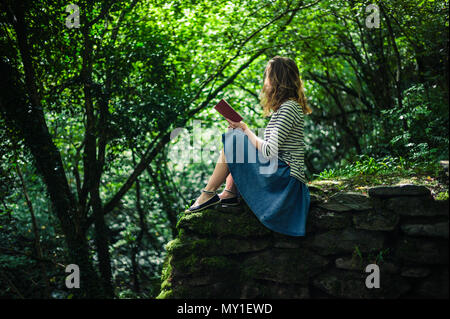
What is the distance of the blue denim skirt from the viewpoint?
277 cm

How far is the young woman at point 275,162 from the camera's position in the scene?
278 centimetres

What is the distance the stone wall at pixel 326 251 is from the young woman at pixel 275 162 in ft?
0.50

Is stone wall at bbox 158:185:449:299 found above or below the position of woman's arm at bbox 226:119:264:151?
below

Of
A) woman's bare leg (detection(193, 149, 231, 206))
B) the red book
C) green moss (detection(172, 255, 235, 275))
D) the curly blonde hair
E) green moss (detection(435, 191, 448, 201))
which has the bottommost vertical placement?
green moss (detection(172, 255, 235, 275))

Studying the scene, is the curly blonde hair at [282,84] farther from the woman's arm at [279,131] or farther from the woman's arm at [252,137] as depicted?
the woman's arm at [252,137]

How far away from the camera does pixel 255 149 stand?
2.91 meters

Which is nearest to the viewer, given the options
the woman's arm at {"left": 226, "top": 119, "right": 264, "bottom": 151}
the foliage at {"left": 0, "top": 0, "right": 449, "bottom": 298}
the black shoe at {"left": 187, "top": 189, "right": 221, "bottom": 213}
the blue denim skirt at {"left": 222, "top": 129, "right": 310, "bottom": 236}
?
the blue denim skirt at {"left": 222, "top": 129, "right": 310, "bottom": 236}

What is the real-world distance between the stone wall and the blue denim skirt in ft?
0.47

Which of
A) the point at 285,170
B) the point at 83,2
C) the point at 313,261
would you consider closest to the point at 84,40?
the point at 83,2

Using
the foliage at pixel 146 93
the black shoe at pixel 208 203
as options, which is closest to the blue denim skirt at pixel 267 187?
the black shoe at pixel 208 203

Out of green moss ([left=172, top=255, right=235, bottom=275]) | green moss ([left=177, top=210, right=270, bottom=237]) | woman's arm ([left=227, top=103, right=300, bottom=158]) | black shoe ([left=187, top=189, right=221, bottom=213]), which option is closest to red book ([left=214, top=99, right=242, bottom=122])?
woman's arm ([left=227, top=103, right=300, bottom=158])

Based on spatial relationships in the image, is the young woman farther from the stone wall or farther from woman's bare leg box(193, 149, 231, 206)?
the stone wall

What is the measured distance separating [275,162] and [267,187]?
20 centimetres

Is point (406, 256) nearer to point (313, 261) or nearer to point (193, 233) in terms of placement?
point (313, 261)
